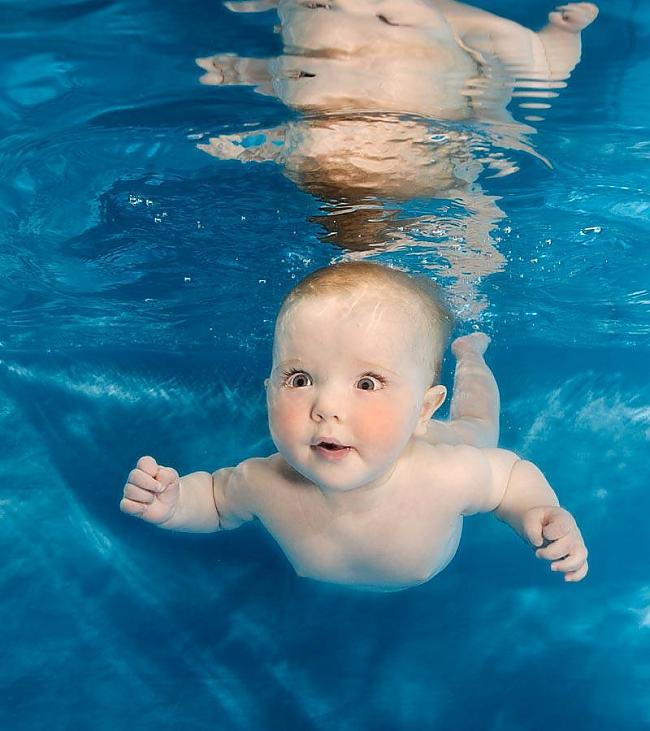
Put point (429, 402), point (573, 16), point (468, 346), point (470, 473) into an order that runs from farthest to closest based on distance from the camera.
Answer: point (468, 346), point (470, 473), point (429, 402), point (573, 16)

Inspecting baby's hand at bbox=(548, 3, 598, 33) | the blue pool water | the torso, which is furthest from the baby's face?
baby's hand at bbox=(548, 3, 598, 33)

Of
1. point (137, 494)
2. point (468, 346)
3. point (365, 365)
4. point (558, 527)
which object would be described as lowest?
point (468, 346)

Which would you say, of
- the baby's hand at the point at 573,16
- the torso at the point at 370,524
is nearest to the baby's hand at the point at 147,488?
the torso at the point at 370,524

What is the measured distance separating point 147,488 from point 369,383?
1.24 metres

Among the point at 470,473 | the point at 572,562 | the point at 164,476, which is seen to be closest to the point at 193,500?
the point at 164,476

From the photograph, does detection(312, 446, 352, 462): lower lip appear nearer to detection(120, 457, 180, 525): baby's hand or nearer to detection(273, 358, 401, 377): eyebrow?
detection(273, 358, 401, 377): eyebrow

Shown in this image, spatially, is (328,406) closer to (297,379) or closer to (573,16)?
(297,379)

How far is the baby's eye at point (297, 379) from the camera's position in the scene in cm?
337

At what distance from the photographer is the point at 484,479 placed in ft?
13.3

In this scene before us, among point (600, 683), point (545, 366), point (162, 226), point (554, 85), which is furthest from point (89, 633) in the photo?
point (545, 366)

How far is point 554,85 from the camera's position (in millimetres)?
3688

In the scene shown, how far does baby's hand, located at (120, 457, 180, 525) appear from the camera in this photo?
3582 mm

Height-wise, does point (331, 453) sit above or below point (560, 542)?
above

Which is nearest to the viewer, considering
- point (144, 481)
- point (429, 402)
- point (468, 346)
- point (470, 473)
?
point (144, 481)
